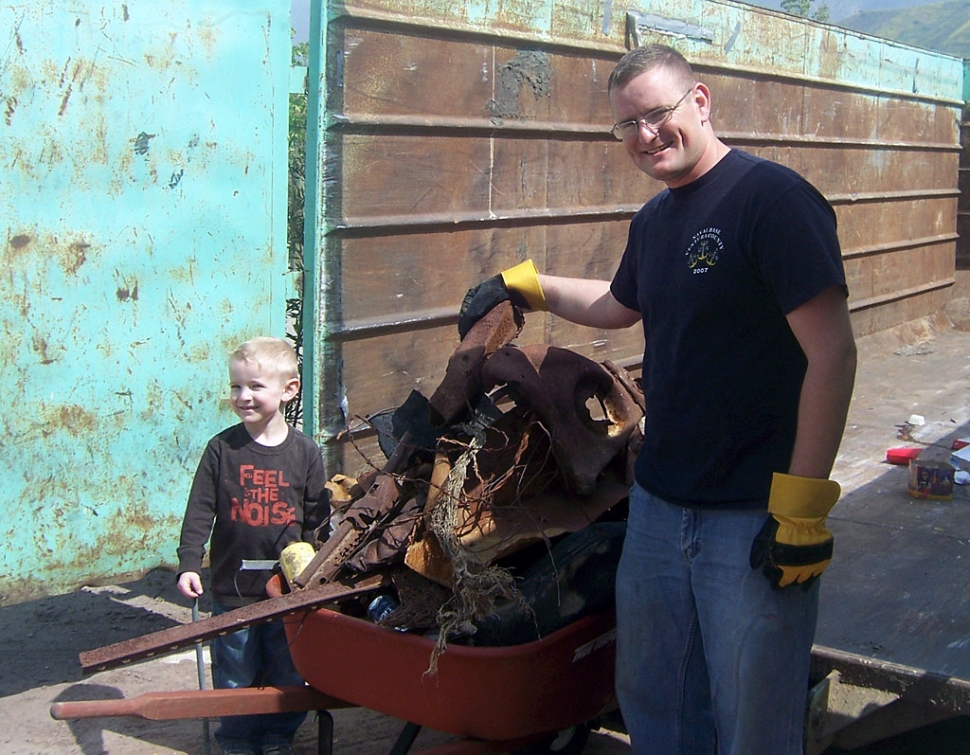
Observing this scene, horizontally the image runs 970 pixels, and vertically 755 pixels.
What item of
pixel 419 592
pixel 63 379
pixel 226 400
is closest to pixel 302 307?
pixel 226 400

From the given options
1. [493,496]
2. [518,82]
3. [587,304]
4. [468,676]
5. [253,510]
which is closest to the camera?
[468,676]

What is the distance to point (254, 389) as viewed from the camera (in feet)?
10.6

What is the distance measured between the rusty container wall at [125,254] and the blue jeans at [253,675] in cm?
75

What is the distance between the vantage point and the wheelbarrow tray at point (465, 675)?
2.50 metres

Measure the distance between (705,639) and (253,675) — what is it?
1.56 metres

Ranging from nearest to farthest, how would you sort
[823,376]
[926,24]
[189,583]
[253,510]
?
[823,376]
[189,583]
[253,510]
[926,24]

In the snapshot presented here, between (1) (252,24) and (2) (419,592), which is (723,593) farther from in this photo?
(1) (252,24)

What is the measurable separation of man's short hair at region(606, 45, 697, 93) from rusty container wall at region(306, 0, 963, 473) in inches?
72.3

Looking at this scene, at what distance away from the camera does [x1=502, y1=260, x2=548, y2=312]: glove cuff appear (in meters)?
3.00

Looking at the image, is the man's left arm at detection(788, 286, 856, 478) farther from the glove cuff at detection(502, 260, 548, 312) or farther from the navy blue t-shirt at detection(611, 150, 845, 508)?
the glove cuff at detection(502, 260, 548, 312)

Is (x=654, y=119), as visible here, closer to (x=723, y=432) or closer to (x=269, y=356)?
(x=723, y=432)

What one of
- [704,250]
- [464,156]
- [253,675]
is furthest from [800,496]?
[464,156]

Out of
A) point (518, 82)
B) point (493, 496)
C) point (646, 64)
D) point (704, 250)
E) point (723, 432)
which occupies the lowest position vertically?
point (493, 496)

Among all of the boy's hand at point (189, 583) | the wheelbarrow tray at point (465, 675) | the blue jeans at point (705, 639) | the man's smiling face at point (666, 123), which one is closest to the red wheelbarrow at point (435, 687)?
the wheelbarrow tray at point (465, 675)
